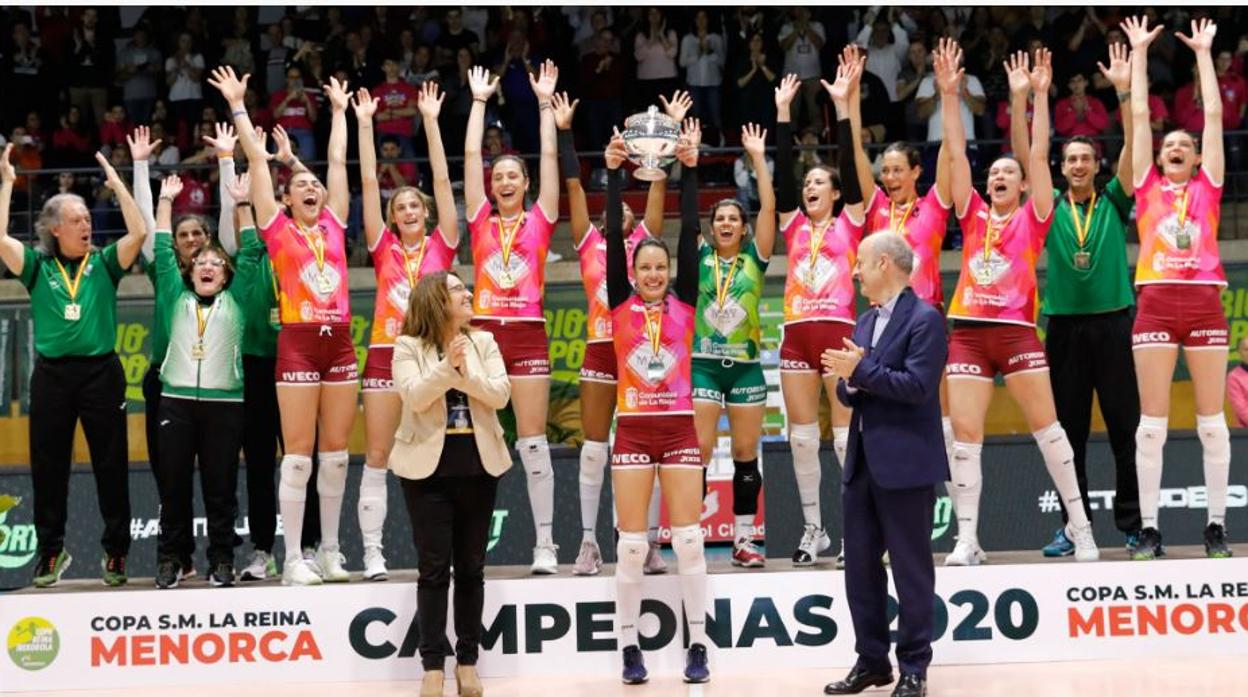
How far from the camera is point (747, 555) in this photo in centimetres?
691

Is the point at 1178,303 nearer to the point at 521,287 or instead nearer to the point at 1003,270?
the point at 1003,270

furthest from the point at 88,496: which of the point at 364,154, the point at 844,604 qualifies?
the point at 844,604

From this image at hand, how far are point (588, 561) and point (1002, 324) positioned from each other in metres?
2.01

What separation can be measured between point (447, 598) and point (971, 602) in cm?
215

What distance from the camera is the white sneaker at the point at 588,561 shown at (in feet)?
22.3

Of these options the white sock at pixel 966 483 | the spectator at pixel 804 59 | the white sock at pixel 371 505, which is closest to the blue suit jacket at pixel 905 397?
the white sock at pixel 966 483

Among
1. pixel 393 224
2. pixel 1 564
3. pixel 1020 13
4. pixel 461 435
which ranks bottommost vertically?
pixel 1 564

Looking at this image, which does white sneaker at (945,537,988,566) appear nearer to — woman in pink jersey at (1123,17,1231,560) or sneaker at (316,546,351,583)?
woman in pink jersey at (1123,17,1231,560)

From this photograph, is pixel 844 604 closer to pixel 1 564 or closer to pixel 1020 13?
pixel 1 564

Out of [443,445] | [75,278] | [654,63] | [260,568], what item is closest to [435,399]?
[443,445]

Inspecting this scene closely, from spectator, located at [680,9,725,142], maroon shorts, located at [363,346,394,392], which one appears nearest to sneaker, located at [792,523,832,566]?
maroon shorts, located at [363,346,394,392]

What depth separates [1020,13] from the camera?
12.6 m

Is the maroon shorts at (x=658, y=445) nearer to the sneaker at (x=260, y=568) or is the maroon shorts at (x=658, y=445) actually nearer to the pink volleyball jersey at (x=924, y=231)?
the pink volleyball jersey at (x=924, y=231)

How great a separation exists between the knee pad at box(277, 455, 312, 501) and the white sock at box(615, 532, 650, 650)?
141 centimetres
